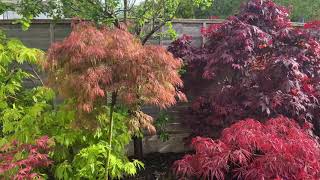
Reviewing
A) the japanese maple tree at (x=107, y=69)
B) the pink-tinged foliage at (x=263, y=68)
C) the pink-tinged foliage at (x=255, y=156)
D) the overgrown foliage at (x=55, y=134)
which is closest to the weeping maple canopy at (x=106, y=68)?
the japanese maple tree at (x=107, y=69)

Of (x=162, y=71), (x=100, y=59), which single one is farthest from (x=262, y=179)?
(x=100, y=59)

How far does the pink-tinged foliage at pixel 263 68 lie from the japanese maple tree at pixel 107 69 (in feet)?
4.59

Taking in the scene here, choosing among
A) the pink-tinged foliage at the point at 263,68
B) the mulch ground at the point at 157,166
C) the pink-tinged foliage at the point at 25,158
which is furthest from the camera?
the mulch ground at the point at 157,166

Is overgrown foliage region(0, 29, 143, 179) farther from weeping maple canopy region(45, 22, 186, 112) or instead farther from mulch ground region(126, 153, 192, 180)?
mulch ground region(126, 153, 192, 180)

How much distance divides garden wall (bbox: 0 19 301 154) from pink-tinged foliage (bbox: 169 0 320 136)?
660 millimetres

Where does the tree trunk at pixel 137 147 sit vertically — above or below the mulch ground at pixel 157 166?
above

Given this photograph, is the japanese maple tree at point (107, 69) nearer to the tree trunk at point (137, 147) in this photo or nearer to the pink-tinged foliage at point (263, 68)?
the pink-tinged foliage at point (263, 68)

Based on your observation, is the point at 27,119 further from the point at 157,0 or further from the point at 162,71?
the point at 157,0

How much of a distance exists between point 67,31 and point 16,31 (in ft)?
2.04

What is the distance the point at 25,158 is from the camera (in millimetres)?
3391

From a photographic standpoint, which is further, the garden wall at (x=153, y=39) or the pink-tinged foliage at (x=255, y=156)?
the garden wall at (x=153, y=39)

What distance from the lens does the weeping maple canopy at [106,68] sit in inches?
120

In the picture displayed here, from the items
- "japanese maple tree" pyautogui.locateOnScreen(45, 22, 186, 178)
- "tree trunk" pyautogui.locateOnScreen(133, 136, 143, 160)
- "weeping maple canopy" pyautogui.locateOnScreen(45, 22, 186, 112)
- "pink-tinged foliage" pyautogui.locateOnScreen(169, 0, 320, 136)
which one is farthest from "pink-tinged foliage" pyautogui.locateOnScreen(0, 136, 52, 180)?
"pink-tinged foliage" pyautogui.locateOnScreen(169, 0, 320, 136)

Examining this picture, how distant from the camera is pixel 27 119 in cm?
378
